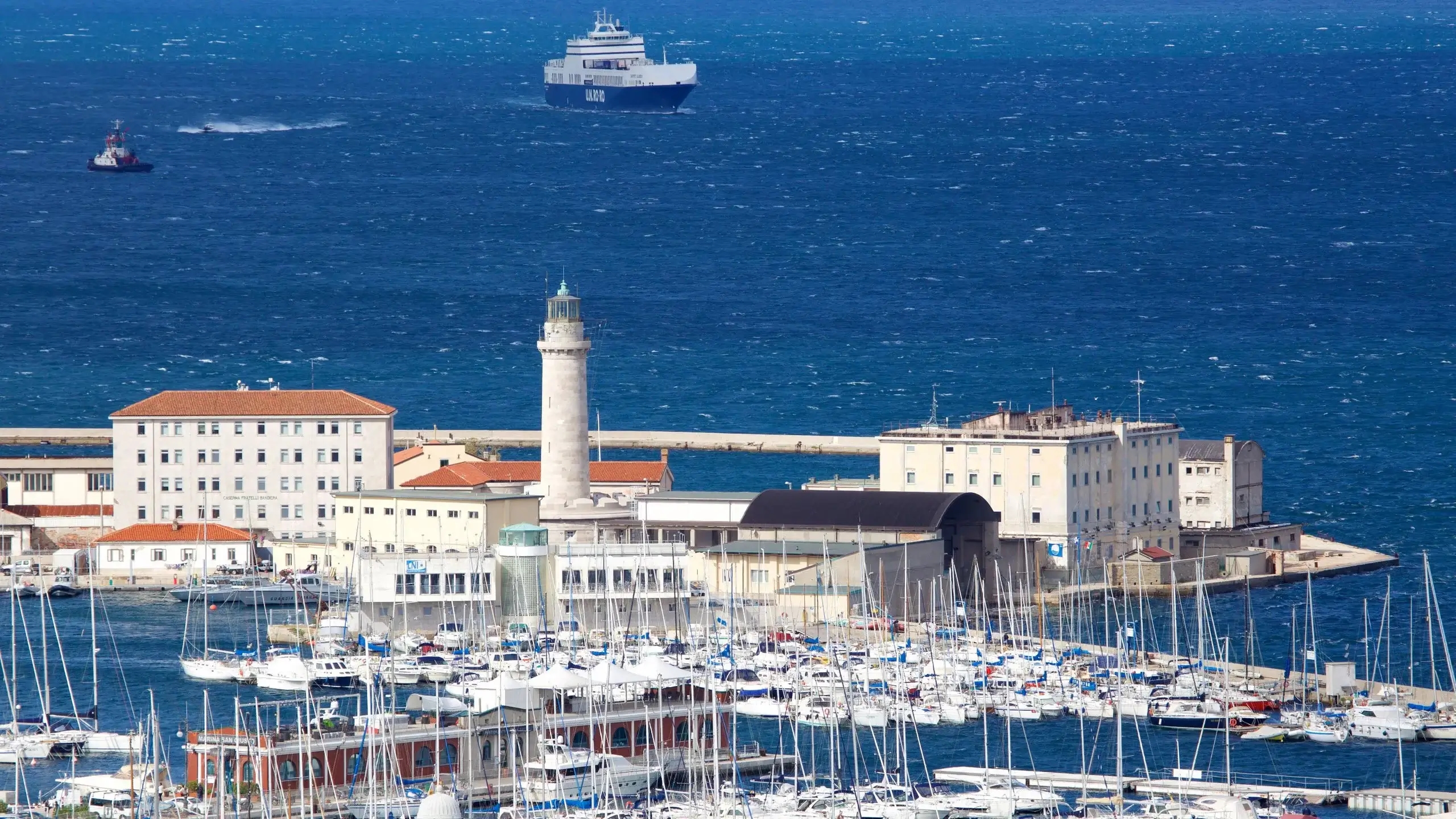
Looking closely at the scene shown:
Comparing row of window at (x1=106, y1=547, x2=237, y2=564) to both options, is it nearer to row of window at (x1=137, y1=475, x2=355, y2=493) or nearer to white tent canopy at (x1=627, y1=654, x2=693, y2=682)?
row of window at (x1=137, y1=475, x2=355, y2=493)

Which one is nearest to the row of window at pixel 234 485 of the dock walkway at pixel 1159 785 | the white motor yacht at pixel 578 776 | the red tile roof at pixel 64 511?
the red tile roof at pixel 64 511

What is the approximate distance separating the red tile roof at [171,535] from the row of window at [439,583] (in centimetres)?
1007

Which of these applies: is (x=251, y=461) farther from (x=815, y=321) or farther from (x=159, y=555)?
(x=815, y=321)

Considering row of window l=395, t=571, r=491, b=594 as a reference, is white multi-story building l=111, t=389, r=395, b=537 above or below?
above

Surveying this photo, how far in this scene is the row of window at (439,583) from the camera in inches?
3027

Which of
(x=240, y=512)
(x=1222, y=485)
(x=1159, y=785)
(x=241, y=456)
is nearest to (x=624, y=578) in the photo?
(x=240, y=512)

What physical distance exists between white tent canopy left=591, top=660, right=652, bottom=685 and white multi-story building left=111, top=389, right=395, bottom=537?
105 feet

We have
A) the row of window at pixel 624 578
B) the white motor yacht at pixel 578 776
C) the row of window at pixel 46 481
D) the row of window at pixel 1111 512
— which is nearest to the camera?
the white motor yacht at pixel 578 776

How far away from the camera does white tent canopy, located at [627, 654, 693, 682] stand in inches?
2200

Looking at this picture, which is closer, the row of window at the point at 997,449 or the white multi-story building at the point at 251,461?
the row of window at the point at 997,449

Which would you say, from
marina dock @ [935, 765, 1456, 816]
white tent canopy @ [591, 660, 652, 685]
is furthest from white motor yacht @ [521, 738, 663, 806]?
marina dock @ [935, 765, 1456, 816]

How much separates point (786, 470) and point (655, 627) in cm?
3405

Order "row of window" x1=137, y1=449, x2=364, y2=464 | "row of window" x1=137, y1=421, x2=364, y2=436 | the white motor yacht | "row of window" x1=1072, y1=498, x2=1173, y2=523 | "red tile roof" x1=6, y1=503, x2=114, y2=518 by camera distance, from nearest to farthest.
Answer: the white motor yacht
"row of window" x1=1072, y1=498, x2=1173, y2=523
"row of window" x1=137, y1=421, x2=364, y2=436
"row of window" x1=137, y1=449, x2=364, y2=464
"red tile roof" x1=6, y1=503, x2=114, y2=518

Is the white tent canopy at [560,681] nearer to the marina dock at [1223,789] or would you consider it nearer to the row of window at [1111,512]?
the marina dock at [1223,789]
